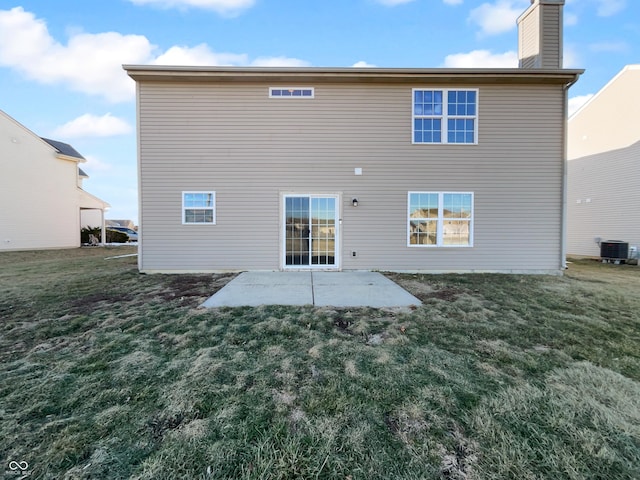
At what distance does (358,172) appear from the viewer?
7766mm

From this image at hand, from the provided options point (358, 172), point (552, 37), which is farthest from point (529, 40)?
point (358, 172)

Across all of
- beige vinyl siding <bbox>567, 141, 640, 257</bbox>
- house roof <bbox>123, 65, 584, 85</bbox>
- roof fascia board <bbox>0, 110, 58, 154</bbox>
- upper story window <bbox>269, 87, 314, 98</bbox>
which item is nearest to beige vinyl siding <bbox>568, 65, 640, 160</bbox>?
beige vinyl siding <bbox>567, 141, 640, 257</bbox>

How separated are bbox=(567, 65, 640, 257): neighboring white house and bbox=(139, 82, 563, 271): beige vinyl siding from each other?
Result: 6.52 meters

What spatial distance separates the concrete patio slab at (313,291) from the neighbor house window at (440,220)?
1.76 metres

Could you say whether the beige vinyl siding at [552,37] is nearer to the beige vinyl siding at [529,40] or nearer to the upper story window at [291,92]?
the beige vinyl siding at [529,40]

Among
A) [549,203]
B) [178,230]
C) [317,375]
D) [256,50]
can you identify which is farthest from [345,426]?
[256,50]

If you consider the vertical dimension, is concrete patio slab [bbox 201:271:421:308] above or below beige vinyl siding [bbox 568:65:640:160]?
below

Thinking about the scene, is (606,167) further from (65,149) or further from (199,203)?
(65,149)

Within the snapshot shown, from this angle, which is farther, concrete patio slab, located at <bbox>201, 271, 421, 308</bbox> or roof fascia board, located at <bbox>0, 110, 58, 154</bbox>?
roof fascia board, located at <bbox>0, 110, 58, 154</bbox>

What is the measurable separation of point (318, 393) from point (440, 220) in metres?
6.73

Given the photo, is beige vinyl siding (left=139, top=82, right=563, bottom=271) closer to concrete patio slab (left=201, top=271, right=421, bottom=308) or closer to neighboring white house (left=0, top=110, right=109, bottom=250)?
concrete patio slab (left=201, top=271, right=421, bottom=308)

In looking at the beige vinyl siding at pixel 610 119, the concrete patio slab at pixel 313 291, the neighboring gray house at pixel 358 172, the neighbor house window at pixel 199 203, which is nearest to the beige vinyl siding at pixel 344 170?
the neighboring gray house at pixel 358 172

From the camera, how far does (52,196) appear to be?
51.5 feet

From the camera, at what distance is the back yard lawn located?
168 cm
